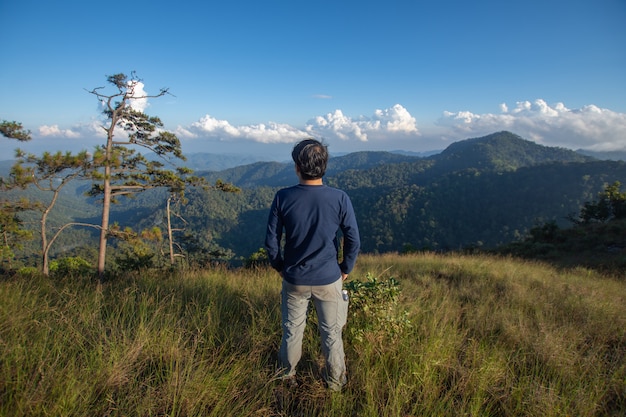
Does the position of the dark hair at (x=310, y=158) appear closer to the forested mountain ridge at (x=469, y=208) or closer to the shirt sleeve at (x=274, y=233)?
the shirt sleeve at (x=274, y=233)

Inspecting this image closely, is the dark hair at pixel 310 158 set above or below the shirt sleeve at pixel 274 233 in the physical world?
above

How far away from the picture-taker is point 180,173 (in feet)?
40.8

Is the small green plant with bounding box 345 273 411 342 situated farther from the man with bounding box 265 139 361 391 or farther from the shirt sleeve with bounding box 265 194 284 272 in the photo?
the shirt sleeve with bounding box 265 194 284 272

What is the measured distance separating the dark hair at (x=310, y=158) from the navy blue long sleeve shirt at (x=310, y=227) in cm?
9

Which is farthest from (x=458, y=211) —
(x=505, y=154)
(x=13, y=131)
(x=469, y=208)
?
(x=505, y=154)

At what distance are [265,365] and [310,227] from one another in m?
1.15

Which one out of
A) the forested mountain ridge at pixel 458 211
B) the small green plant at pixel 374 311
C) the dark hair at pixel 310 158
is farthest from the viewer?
the forested mountain ridge at pixel 458 211

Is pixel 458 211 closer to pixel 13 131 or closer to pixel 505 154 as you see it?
pixel 13 131

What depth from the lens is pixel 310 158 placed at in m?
1.79

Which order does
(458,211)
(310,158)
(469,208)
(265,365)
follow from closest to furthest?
(310,158), (265,365), (458,211), (469,208)

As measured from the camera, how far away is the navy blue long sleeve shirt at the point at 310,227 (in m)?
1.83

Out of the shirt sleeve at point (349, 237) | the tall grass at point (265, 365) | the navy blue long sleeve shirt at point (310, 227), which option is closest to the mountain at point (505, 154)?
the tall grass at point (265, 365)

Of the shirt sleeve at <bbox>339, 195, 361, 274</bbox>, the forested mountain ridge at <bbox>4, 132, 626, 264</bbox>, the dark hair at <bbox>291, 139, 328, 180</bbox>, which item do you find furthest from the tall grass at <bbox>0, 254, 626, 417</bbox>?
the forested mountain ridge at <bbox>4, 132, 626, 264</bbox>

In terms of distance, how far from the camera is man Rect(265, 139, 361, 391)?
1834 mm
